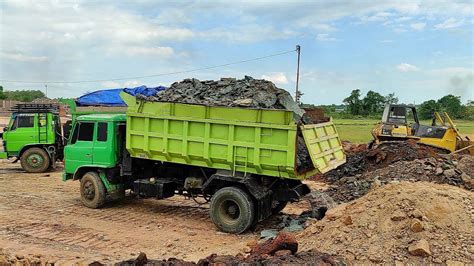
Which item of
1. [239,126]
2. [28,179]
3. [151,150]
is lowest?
[28,179]

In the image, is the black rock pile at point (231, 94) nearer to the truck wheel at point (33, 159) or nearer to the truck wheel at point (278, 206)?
the truck wheel at point (278, 206)

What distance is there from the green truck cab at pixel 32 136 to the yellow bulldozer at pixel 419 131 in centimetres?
1246

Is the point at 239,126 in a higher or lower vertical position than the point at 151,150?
higher

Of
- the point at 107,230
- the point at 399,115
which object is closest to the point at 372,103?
the point at 399,115

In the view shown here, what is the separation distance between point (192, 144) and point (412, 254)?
15.5 ft

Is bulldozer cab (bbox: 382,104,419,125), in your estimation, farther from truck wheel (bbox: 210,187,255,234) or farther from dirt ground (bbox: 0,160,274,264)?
truck wheel (bbox: 210,187,255,234)

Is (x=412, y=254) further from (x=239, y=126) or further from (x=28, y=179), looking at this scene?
(x=28, y=179)

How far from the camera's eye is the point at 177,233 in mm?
8836

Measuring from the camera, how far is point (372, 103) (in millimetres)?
63625

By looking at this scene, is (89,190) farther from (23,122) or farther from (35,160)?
(23,122)

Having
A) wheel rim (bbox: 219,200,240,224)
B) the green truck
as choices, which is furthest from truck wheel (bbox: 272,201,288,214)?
the green truck

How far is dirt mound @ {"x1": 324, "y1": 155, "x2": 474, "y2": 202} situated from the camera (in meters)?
12.3

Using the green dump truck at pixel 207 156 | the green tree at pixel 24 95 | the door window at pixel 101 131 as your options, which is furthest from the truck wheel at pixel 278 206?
the green tree at pixel 24 95

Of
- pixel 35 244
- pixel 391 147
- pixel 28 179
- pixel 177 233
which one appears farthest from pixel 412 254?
pixel 28 179
